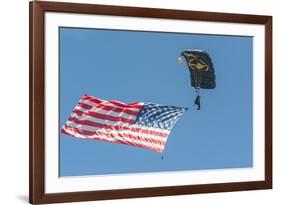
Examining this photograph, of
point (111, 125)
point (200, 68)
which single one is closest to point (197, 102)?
point (200, 68)

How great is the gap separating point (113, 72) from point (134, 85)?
0.05 metres

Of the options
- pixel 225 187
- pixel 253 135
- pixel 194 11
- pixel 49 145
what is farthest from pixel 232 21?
pixel 49 145

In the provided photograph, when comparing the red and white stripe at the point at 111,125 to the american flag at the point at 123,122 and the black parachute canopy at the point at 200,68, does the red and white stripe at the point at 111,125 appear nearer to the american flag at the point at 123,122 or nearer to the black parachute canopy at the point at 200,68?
the american flag at the point at 123,122

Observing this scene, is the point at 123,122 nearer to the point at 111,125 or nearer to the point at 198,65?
the point at 111,125

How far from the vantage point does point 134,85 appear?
1.19 meters

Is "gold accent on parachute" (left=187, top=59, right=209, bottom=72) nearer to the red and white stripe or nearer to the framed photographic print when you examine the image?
the framed photographic print

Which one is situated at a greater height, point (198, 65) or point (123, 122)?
point (198, 65)

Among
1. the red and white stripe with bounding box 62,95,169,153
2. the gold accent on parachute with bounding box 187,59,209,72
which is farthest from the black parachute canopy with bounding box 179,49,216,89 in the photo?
the red and white stripe with bounding box 62,95,169,153

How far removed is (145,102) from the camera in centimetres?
120

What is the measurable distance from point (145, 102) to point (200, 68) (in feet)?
0.50

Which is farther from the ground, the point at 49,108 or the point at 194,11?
the point at 194,11

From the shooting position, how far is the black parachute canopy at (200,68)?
124cm

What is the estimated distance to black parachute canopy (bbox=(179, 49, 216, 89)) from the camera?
1239 millimetres

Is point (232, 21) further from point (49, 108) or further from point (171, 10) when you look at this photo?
point (49, 108)
